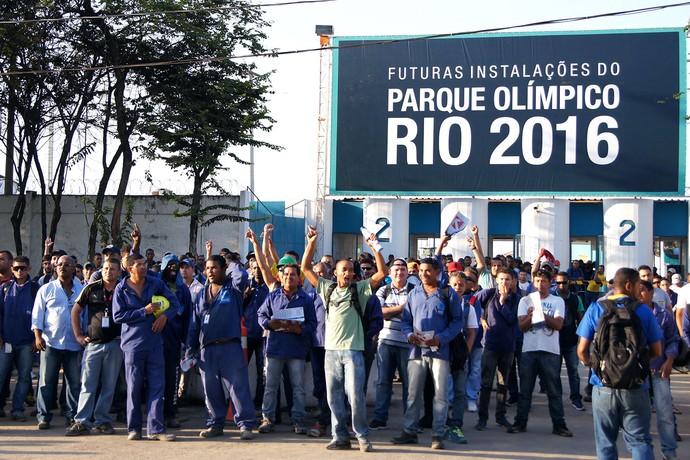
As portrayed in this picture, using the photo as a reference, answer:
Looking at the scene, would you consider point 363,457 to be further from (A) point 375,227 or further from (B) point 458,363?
(A) point 375,227

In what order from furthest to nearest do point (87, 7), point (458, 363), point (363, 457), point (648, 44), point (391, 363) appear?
point (648, 44) → point (87, 7) → point (391, 363) → point (458, 363) → point (363, 457)

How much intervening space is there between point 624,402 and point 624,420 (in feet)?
0.58

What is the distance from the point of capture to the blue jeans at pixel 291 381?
31.7 ft

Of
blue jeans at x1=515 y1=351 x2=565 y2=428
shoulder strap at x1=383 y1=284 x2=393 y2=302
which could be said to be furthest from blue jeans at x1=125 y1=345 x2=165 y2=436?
blue jeans at x1=515 y1=351 x2=565 y2=428

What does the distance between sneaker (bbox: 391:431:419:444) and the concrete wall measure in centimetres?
1913

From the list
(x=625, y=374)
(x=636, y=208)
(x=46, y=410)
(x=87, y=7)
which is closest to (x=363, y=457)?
(x=625, y=374)

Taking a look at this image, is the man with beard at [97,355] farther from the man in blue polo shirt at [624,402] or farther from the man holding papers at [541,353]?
the man in blue polo shirt at [624,402]

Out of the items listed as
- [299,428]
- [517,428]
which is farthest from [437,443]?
[299,428]

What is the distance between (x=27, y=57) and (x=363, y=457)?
20.1 m

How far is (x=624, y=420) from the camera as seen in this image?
6.83 metres

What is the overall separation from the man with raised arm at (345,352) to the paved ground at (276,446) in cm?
27

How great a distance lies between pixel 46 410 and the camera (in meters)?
9.88

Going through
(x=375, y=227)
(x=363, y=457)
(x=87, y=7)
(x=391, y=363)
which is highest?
(x=87, y=7)

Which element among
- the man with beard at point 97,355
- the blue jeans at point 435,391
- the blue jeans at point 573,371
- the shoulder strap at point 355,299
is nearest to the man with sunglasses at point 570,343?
the blue jeans at point 573,371
